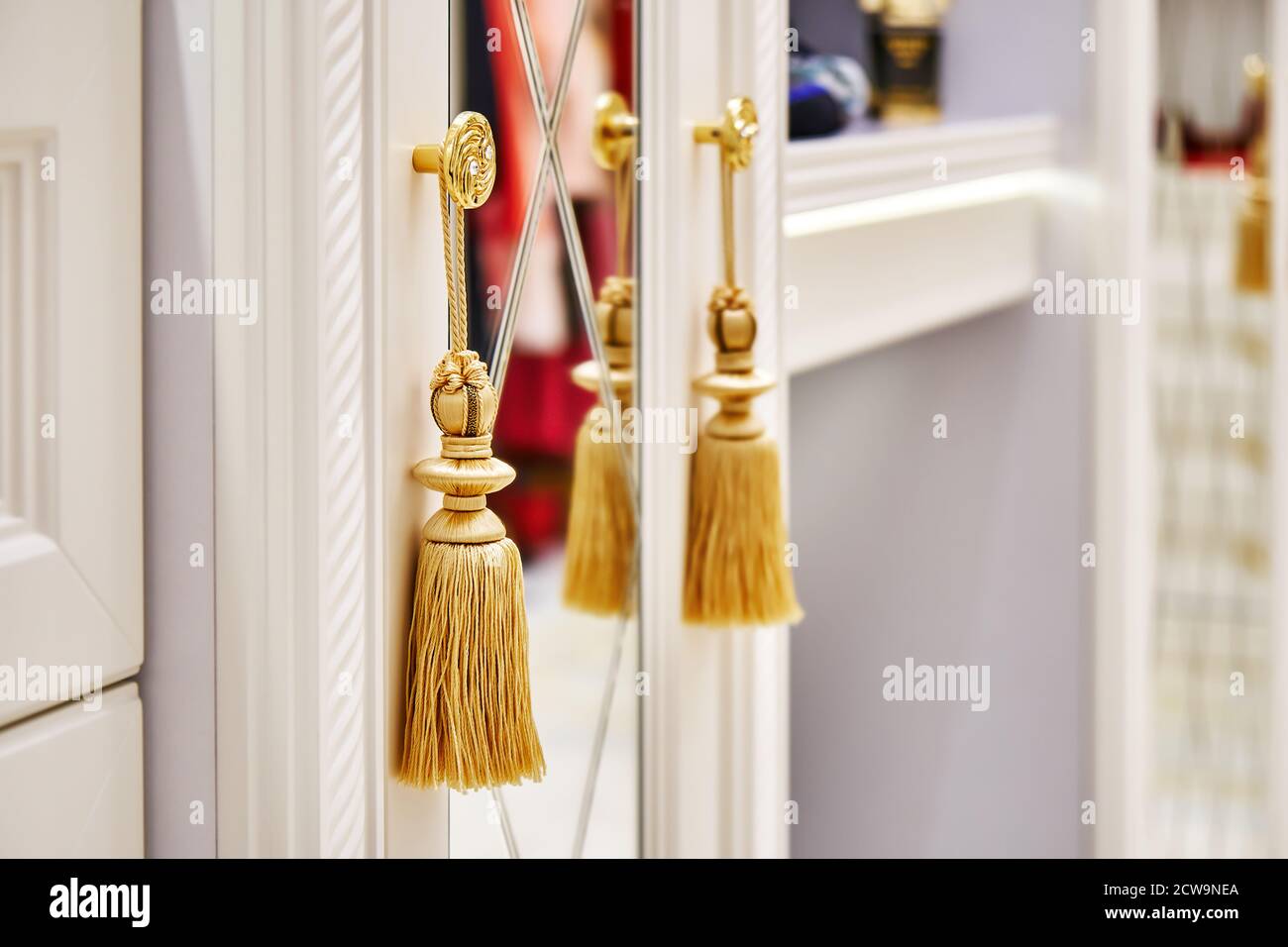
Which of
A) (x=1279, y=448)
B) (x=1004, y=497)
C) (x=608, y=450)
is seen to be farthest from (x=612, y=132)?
(x=1279, y=448)

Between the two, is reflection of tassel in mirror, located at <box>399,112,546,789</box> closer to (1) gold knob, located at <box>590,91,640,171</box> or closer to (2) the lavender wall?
(1) gold knob, located at <box>590,91,640,171</box>

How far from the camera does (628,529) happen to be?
725 mm

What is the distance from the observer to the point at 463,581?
19.6 inches

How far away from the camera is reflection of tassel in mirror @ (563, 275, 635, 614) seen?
0.68m

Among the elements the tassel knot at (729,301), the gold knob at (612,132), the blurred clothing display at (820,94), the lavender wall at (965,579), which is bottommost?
the lavender wall at (965,579)

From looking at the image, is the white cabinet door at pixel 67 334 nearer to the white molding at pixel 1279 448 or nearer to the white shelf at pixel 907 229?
the white shelf at pixel 907 229

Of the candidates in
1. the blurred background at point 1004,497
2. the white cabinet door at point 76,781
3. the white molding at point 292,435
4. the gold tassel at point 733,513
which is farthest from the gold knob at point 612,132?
the blurred background at point 1004,497

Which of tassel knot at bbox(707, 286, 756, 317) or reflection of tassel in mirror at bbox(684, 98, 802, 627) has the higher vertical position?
tassel knot at bbox(707, 286, 756, 317)

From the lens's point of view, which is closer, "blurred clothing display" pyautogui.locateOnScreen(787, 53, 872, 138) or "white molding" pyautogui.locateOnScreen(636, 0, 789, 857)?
"white molding" pyautogui.locateOnScreen(636, 0, 789, 857)

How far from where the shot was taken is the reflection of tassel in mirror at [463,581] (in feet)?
1.63

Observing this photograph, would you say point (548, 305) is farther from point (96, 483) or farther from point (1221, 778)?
point (1221, 778)

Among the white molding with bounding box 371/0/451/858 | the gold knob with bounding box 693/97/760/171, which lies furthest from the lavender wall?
the white molding with bounding box 371/0/451/858
